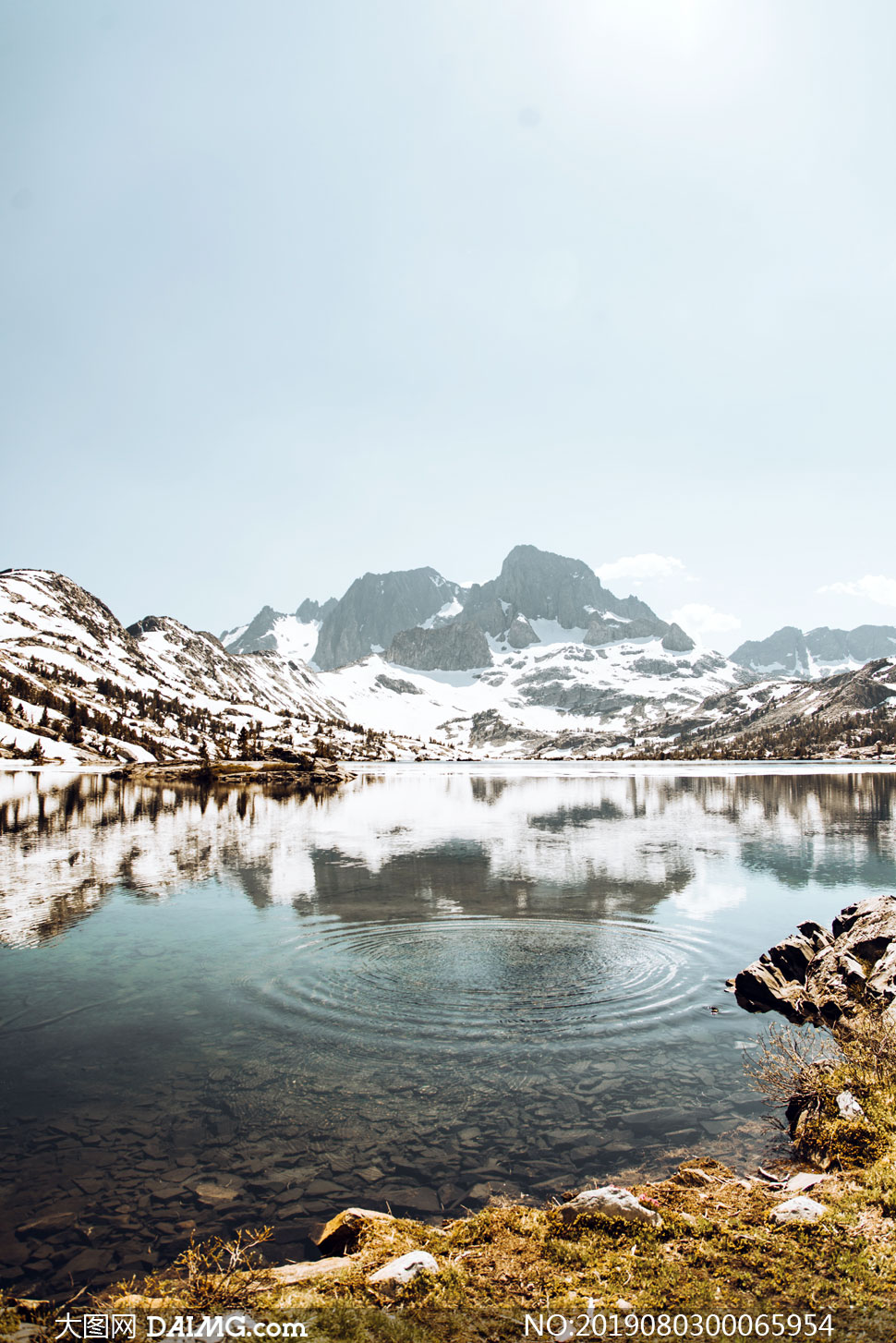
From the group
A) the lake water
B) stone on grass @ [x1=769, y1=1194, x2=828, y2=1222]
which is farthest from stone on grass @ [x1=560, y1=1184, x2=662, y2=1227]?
stone on grass @ [x1=769, y1=1194, x2=828, y2=1222]

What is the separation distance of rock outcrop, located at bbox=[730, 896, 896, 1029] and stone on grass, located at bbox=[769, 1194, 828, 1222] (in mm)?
7987

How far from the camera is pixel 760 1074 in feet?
48.0

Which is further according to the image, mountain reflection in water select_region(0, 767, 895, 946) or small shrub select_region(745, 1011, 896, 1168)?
mountain reflection in water select_region(0, 767, 895, 946)

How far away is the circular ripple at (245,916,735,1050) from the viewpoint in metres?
18.8

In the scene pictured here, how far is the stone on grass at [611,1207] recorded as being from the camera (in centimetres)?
970

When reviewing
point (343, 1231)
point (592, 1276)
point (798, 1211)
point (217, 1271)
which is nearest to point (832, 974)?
point (798, 1211)

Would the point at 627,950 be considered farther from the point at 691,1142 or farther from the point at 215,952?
the point at 215,952

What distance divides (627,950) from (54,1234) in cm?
2017

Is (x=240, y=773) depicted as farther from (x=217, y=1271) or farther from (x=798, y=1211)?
(x=798, y=1211)

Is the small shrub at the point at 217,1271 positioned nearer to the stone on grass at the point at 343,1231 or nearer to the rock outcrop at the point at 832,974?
the stone on grass at the point at 343,1231

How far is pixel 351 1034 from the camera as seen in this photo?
18078 mm

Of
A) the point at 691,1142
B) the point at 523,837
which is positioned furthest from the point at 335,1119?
the point at 523,837

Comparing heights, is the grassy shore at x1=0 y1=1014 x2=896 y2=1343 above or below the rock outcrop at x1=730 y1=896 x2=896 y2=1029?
above

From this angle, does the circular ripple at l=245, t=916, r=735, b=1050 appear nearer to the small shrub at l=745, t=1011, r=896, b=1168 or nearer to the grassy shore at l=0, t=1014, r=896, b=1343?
the small shrub at l=745, t=1011, r=896, b=1168
